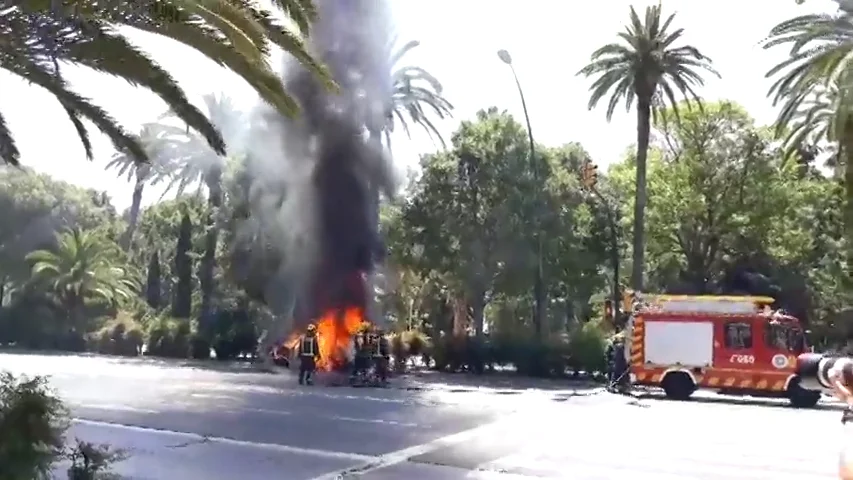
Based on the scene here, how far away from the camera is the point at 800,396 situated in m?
21.1

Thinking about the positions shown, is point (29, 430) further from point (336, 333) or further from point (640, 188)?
point (640, 188)

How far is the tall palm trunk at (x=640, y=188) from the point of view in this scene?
3020 cm

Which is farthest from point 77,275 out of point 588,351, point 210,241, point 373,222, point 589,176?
point 588,351

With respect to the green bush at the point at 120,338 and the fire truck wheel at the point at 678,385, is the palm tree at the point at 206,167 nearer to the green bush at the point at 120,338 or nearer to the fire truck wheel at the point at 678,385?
the green bush at the point at 120,338

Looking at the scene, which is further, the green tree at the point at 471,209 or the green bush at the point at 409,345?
the green tree at the point at 471,209

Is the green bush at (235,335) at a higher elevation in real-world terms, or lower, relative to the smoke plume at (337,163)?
lower

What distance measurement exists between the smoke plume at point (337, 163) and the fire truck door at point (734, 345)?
1218cm

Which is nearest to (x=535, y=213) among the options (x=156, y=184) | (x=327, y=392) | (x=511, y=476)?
(x=327, y=392)

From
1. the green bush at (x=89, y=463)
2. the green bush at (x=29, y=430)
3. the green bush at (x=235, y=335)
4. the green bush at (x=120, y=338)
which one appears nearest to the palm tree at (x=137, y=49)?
the green bush at (x=29, y=430)

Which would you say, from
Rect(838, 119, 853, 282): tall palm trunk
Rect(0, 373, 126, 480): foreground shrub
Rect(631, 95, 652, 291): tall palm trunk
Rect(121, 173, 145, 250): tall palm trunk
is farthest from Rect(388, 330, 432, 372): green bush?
Rect(121, 173, 145, 250): tall palm trunk

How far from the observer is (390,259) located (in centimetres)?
3369

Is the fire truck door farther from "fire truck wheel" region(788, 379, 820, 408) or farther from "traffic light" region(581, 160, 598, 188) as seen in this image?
"traffic light" region(581, 160, 598, 188)

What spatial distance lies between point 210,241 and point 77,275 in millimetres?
9369

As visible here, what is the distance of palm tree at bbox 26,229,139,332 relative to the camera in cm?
4653
